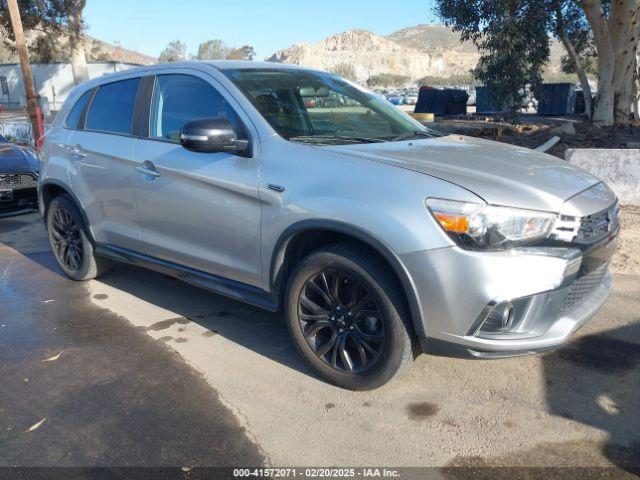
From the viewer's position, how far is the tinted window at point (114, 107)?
466 centimetres

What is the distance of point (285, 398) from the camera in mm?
3459

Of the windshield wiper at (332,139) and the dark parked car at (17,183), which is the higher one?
the windshield wiper at (332,139)

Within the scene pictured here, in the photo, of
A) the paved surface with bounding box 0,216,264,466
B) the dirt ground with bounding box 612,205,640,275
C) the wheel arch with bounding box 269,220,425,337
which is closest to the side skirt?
the wheel arch with bounding box 269,220,425,337

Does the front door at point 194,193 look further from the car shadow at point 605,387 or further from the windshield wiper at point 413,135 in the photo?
the car shadow at point 605,387

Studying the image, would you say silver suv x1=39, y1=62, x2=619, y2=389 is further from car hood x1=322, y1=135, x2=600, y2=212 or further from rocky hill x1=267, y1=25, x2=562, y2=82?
rocky hill x1=267, y1=25, x2=562, y2=82

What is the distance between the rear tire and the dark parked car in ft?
9.59

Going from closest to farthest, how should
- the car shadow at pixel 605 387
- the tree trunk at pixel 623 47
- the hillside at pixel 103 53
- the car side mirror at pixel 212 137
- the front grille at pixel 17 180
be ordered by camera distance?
the car shadow at pixel 605 387 → the car side mirror at pixel 212 137 → the front grille at pixel 17 180 → the tree trunk at pixel 623 47 → the hillside at pixel 103 53

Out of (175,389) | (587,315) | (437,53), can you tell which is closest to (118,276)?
(175,389)

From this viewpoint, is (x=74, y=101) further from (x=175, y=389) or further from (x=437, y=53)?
(x=437, y=53)

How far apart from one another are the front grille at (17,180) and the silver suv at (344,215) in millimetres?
3833

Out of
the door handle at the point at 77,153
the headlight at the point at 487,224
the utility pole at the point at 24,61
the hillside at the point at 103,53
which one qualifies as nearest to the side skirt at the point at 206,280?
the door handle at the point at 77,153

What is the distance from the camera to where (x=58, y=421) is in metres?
3.27

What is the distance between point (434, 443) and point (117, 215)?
3.00m

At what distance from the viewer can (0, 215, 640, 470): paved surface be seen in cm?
296
